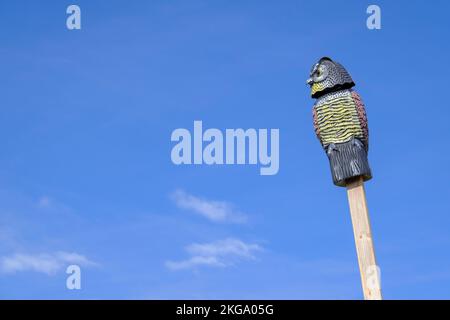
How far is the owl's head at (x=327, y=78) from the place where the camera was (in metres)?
10.9

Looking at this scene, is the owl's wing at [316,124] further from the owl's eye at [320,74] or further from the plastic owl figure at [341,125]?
the owl's eye at [320,74]

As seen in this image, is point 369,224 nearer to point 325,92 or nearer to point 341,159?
point 341,159

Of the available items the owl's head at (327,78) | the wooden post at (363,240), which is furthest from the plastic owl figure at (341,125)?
the wooden post at (363,240)

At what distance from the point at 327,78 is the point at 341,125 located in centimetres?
78

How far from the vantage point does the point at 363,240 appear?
10.5 m

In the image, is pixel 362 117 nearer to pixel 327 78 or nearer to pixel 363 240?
pixel 327 78

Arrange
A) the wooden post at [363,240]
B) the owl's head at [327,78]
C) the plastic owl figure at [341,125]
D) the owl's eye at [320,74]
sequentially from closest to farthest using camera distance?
the wooden post at [363,240] → the plastic owl figure at [341,125] → the owl's head at [327,78] → the owl's eye at [320,74]

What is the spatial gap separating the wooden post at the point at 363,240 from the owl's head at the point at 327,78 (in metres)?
1.42

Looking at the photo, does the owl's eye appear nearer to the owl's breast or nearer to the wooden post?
the owl's breast

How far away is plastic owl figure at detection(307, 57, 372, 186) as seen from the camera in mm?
10570
